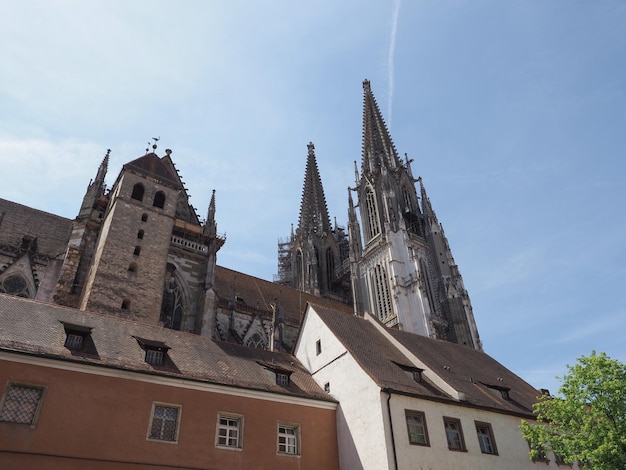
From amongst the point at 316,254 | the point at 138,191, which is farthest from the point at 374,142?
the point at 138,191

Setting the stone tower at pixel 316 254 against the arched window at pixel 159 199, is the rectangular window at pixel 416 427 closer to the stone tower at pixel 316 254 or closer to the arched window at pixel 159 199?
the arched window at pixel 159 199

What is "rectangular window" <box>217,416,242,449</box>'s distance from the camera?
13133 mm

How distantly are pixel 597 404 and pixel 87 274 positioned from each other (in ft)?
71.8

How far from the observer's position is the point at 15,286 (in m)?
24.2

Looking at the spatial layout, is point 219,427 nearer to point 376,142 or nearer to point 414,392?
point 414,392

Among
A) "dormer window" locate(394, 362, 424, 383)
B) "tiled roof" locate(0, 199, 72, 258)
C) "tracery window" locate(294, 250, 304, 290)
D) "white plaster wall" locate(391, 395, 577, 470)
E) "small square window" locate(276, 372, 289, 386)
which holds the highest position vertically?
"tracery window" locate(294, 250, 304, 290)

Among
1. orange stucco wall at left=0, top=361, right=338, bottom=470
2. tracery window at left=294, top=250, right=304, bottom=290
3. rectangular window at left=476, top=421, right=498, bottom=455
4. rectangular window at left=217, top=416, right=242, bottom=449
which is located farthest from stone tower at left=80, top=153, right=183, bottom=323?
tracery window at left=294, top=250, right=304, bottom=290

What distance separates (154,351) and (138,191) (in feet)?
48.5

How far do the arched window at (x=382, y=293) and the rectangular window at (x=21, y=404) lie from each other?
113 ft

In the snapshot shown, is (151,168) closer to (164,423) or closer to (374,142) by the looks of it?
(164,423)

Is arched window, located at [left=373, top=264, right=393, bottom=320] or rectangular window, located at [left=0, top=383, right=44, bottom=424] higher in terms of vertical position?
arched window, located at [left=373, top=264, right=393, bottom=320]

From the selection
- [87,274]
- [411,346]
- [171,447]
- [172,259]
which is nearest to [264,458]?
[171,447]

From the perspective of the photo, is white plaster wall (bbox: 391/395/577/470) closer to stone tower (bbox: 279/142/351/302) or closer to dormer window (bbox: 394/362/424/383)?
dormer window (bbox: 394/362/424/383)

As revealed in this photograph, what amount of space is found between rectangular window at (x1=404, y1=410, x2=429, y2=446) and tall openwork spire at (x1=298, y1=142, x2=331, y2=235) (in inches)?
1795
